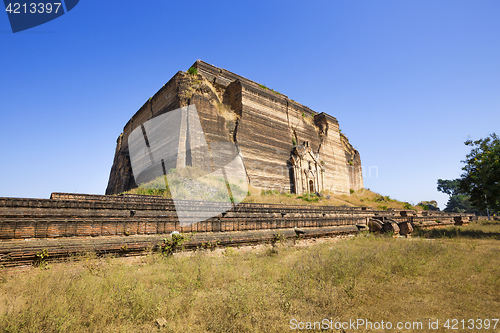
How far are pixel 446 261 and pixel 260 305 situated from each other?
4.59 meters

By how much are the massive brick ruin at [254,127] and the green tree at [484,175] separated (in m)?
16.7

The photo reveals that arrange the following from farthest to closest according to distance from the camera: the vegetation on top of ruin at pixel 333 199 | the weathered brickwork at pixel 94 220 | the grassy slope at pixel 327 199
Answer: the vegetation on top of ruin at pixel 333 199, the grassy slope at pixel 327 199, the weathered brickwork at pixel 94 220

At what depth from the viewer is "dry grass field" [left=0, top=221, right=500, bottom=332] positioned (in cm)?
298

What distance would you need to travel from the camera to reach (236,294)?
11.9 feet

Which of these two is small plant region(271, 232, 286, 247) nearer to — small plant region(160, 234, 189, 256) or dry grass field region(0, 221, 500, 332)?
dry grass field region(0, 221, 500, 332)

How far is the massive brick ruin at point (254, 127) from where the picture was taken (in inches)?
987

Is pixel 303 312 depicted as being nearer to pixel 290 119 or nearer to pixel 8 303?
pixel 8 303

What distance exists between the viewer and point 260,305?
3461 mm

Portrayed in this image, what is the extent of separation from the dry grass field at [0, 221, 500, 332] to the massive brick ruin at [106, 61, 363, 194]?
777 inches

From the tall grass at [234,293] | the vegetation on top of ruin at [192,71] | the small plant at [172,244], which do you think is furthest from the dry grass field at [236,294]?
the vegetation on top of ruin at [192,71]

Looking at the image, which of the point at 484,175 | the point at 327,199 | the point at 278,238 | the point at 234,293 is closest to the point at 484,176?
the point at 484,175

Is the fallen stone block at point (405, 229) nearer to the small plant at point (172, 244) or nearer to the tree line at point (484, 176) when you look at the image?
the tree line at point (484, 176)

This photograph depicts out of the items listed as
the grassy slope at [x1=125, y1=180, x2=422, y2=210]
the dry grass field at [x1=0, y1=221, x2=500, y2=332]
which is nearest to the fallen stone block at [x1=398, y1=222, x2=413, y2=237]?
the dry grass field at [x1=0, y1=221, x2=500, y2=332]

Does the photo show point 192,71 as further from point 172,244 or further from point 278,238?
point 172,244
